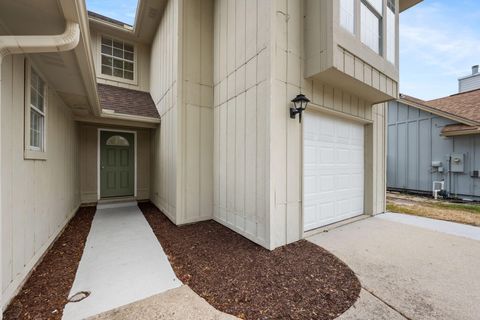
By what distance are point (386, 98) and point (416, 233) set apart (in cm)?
277

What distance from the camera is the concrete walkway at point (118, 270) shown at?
1.94 metres

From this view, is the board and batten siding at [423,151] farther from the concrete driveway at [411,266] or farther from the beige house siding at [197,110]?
the beige house siding at [197,110]

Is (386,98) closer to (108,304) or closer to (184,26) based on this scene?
(184,26)

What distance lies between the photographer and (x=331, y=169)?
410 centimetres

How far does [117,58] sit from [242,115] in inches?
220

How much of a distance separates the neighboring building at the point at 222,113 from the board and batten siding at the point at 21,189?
0.02 m

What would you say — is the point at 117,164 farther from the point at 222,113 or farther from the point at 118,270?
the point at 118,270

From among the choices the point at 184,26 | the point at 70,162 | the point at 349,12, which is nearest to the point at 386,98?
the point at 349,12

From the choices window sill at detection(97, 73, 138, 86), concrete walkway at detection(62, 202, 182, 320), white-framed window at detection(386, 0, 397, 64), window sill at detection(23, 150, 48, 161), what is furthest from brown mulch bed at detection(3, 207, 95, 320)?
white-framed window at detection(386, 0, 397, 64)

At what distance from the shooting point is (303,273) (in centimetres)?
240

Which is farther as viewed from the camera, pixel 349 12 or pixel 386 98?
pixel 386 98

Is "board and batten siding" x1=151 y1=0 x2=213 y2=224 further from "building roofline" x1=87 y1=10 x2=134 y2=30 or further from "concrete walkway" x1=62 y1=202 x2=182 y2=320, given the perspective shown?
"building roofline" x1=87 y1=10 x2=134 y2=30

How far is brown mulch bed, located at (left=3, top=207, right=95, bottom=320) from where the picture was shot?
1.80 metres

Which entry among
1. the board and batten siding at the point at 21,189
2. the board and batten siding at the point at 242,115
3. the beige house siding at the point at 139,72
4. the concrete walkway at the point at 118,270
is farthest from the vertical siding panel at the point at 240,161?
the beige house siding at the point at 139,72
